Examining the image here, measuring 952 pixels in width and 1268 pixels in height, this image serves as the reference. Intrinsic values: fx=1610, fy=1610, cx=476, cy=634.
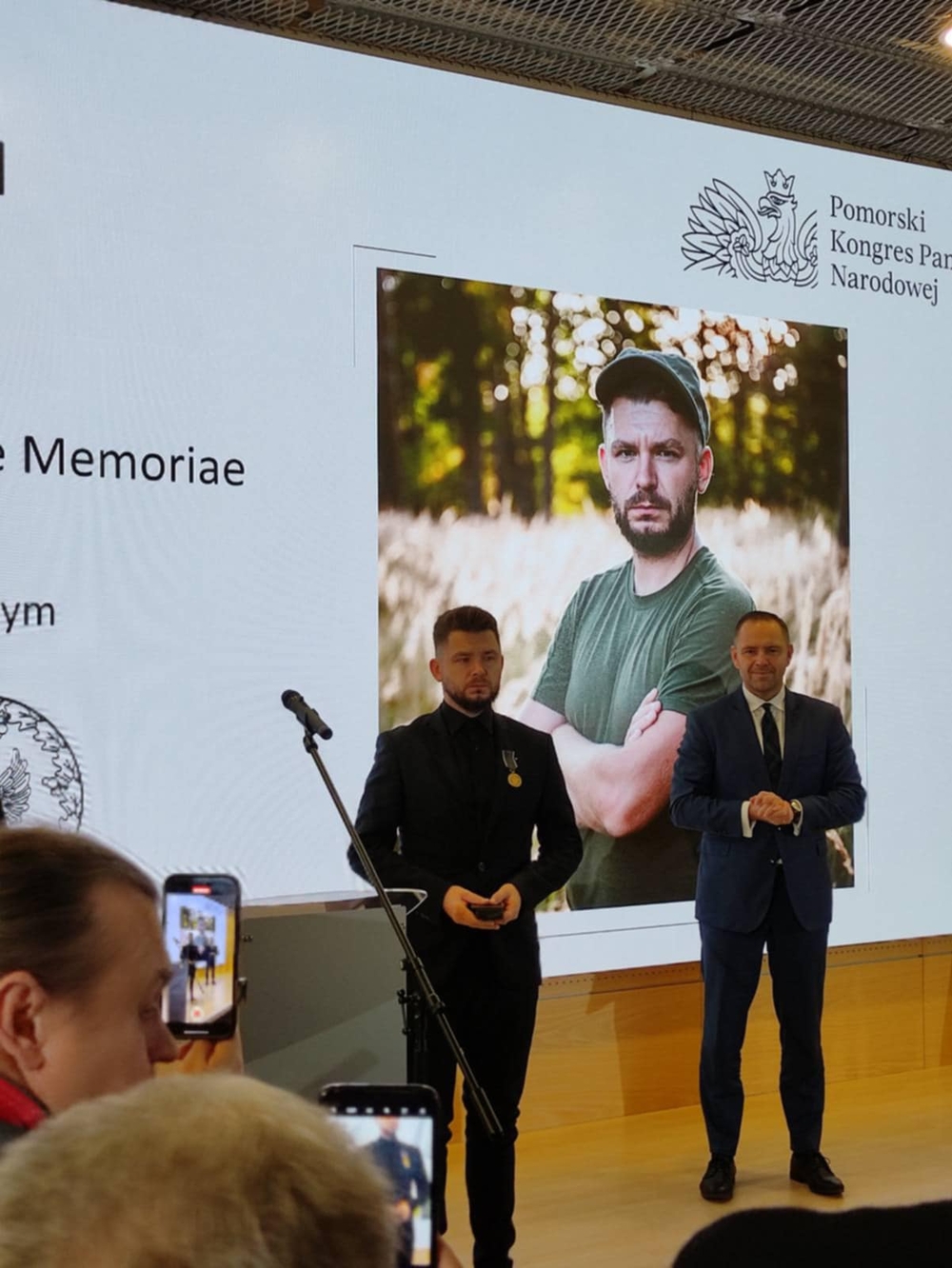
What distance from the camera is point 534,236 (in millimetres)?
5332

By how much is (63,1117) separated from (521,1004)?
10.9 feet

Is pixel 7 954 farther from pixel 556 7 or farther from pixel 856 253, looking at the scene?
pixel 856 253

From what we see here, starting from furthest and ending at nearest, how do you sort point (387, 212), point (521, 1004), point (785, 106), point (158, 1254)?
point (785, 106) → point (387, 212) → point (521, 1004) → point (158, 1254)

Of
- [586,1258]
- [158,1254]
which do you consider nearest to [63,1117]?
[158,1254]

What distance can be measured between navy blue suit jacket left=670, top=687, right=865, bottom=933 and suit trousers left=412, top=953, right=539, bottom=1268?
975mm

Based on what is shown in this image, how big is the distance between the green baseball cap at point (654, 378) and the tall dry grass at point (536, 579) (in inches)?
14.4

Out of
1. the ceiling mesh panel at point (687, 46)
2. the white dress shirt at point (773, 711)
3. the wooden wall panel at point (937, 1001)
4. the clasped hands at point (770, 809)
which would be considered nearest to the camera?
the clasped hands at point (770, 809)

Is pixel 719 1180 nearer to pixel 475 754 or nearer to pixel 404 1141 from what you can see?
pixel 475 754

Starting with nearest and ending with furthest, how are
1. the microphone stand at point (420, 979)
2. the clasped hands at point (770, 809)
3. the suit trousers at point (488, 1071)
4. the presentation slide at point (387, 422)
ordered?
the microphone stand at point (420, 979) < the suit trousers at point (488, 1071) < the presentation slide at point (387, 422) < the clasped hands at point (770, 809)

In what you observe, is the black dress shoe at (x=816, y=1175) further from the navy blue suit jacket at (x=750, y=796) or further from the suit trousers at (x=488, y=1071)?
the suit trousers at (x=488, y=1071)

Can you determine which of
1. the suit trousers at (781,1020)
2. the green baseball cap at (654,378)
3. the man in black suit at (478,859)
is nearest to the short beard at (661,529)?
the green baseball cap at (654,378)

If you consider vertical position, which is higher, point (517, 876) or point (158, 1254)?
point (158, 1254)

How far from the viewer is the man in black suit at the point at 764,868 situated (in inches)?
184

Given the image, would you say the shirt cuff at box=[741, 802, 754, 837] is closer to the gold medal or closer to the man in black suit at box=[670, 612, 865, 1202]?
the man in black suit at box=[670, 612, 865, 1202]
